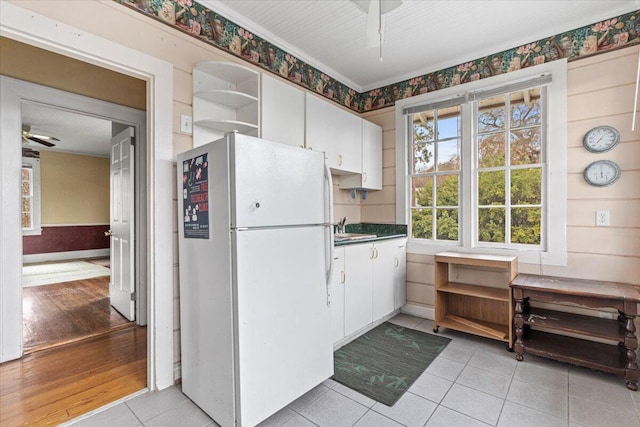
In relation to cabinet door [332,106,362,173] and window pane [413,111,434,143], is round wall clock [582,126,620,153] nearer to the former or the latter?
window pane [413,111,434,143]

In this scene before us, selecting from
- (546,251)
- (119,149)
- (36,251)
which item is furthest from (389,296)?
(36,251)

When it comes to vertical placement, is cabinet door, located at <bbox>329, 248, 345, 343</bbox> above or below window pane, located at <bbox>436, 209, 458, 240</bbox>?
below

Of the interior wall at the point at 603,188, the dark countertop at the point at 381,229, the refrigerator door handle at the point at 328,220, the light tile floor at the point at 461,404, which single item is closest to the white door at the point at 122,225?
the light tile floor at the point at 461,404

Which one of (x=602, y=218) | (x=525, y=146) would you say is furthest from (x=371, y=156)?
(x=602, y=218)

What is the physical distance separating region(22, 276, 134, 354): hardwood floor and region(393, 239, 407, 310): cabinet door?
2.91 metres

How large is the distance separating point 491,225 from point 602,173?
0.95m

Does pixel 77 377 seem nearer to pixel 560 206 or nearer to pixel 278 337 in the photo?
pixel 278 337

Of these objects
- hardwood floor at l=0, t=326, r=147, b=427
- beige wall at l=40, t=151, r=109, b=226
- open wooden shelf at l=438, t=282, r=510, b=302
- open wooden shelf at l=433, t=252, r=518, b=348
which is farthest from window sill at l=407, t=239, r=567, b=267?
beige wall at l=40, t=151, r=109, b=226

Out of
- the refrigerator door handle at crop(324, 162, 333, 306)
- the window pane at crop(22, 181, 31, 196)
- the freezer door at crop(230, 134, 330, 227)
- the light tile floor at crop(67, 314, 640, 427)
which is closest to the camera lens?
the freezer door at crop(230, 134, 330, 227)

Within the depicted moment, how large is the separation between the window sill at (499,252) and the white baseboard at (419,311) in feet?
2.04

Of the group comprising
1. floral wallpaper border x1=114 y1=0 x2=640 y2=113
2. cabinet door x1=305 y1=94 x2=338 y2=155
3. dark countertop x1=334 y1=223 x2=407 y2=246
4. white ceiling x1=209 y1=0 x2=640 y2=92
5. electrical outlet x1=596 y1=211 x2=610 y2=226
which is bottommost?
dark countertop x1=334 y1=223 x2=407 y2=246

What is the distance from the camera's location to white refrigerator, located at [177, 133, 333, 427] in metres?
1.62

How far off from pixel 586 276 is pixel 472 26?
235 cm

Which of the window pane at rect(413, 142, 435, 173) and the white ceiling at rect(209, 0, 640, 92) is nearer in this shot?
the white ceiling at rect(209, 0, 640, 92)
